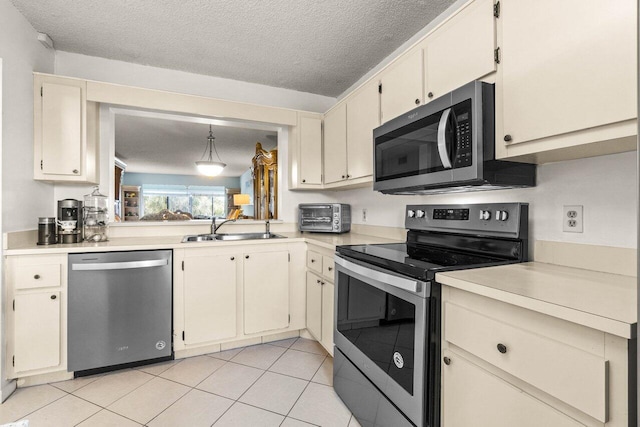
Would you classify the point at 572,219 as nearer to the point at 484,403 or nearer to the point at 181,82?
the point at 484,403

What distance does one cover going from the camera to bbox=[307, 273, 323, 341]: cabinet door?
236 centimetres

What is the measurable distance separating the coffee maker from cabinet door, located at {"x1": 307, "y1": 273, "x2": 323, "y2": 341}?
179 centimetres

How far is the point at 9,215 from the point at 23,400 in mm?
1119

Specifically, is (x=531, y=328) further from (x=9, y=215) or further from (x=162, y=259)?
(x=9, y=215)

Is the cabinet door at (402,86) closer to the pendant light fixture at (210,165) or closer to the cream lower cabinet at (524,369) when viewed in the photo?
the cream lower cabinet at (524,369)

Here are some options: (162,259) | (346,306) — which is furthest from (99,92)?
(346,306)

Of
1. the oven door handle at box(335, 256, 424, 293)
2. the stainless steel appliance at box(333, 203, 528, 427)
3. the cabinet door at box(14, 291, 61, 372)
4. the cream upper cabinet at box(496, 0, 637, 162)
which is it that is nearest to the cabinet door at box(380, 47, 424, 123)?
the cream upper cabinet at box(496, 0, 637, 162)

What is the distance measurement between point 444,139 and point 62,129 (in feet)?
8.65

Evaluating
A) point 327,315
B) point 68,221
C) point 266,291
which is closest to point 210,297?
point 266,291

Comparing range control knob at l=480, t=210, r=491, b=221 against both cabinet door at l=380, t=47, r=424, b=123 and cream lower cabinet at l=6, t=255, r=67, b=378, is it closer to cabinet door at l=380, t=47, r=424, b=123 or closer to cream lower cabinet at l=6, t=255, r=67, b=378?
cabinet door at l=380, t=47, r=424, b=123

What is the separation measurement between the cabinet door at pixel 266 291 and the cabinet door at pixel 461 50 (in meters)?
1.70

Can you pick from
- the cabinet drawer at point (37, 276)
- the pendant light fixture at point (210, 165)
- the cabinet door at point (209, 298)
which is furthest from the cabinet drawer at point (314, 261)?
the cabinet drawer at point (37, 276)

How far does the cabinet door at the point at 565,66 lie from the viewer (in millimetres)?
900

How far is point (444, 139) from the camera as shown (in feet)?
4.54
